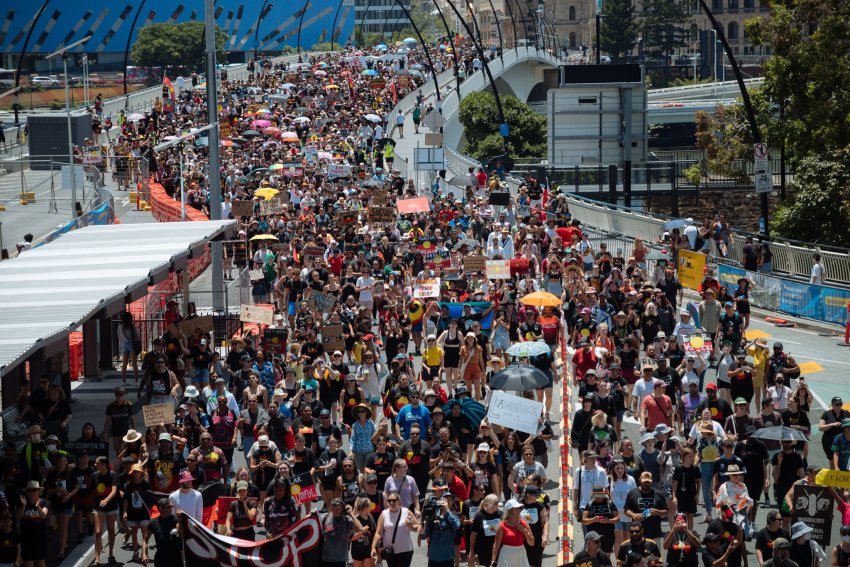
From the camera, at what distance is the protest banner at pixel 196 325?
22.1 meters

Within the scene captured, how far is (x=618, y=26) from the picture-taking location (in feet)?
493

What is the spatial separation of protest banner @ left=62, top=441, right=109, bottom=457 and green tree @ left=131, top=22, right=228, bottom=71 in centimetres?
10704

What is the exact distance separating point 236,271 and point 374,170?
20.1 metres

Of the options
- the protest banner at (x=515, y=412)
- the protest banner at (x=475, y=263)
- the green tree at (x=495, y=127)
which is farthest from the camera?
the green tree at (x=495, y=127)

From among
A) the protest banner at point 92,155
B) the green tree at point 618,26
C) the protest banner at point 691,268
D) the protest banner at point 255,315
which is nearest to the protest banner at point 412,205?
the protest banner at point 691,268

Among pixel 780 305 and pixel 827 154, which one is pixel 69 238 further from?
pixel 827 154

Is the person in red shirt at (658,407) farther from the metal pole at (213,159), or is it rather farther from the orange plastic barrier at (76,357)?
the orange plastic barrier at (76,357)

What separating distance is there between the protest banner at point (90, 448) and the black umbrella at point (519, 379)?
4.79 metres

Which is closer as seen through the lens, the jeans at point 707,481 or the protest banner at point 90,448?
the protest banner at point 90,448

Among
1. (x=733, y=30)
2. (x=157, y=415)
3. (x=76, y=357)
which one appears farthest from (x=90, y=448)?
(x=733, y=30)

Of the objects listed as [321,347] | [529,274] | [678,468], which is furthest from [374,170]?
[678,468]

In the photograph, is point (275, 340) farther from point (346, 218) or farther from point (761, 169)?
point (761, 169)

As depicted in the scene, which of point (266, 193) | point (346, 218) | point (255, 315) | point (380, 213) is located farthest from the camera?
point (266, 193)

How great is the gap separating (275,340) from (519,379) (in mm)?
5549
